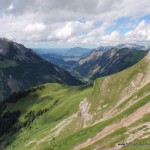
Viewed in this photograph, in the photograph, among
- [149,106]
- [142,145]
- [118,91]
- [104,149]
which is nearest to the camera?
[142,145]

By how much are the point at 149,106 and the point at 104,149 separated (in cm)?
2277

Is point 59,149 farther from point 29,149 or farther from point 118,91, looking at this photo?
point 29,149

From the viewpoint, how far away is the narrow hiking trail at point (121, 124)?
80812 mm

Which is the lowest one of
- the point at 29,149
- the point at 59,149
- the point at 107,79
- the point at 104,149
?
the point at 29,149

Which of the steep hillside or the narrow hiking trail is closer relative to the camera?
the steep hillside

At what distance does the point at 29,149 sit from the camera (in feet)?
447

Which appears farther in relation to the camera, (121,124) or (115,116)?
(115,116)

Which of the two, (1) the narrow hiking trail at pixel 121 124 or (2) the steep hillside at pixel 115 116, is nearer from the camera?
(2) the steep hillside at pixel 115 116

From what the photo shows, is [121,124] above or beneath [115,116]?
beneath

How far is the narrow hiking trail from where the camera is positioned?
265 feet

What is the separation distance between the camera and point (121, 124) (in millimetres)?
82062

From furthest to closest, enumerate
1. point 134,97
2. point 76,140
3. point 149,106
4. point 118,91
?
point 118,91
point 134,97
point 76,140
point 149,106

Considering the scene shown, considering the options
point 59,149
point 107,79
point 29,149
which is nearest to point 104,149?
point 59,149

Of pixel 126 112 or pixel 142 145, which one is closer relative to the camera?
pixel 142 145
